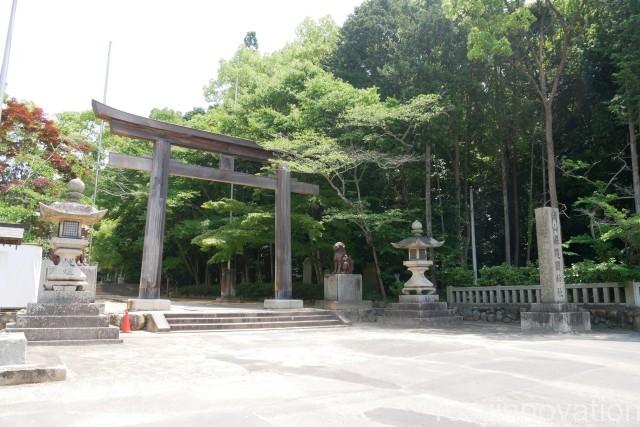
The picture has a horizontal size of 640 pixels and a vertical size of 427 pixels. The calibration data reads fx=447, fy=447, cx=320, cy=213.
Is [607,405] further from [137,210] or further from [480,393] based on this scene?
[137,210]

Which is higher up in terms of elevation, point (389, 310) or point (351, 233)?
point (351, 233)

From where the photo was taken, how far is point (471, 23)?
648 inches

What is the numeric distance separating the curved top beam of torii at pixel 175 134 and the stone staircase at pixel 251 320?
541 centimetres

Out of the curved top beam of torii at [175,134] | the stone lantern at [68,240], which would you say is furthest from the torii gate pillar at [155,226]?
the stone lantern at [68,240]

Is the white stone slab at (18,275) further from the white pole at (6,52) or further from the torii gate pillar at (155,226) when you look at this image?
the white pole at (6,52)

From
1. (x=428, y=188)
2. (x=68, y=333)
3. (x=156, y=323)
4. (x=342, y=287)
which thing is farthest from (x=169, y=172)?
(x=428, y=188)

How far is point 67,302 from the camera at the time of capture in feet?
30.1

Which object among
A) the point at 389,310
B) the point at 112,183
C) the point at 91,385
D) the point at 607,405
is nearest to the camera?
the point at 607,405

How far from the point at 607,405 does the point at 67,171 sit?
59.5 ft

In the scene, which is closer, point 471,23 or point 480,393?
point 480,393

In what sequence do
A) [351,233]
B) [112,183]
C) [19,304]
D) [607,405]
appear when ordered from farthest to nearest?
[112,183], [351,233], [19,304], [607,405]

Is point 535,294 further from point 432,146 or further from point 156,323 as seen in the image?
point 156,323

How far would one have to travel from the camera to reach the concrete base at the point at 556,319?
11.2 m

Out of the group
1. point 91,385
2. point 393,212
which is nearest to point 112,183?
point 393,212
